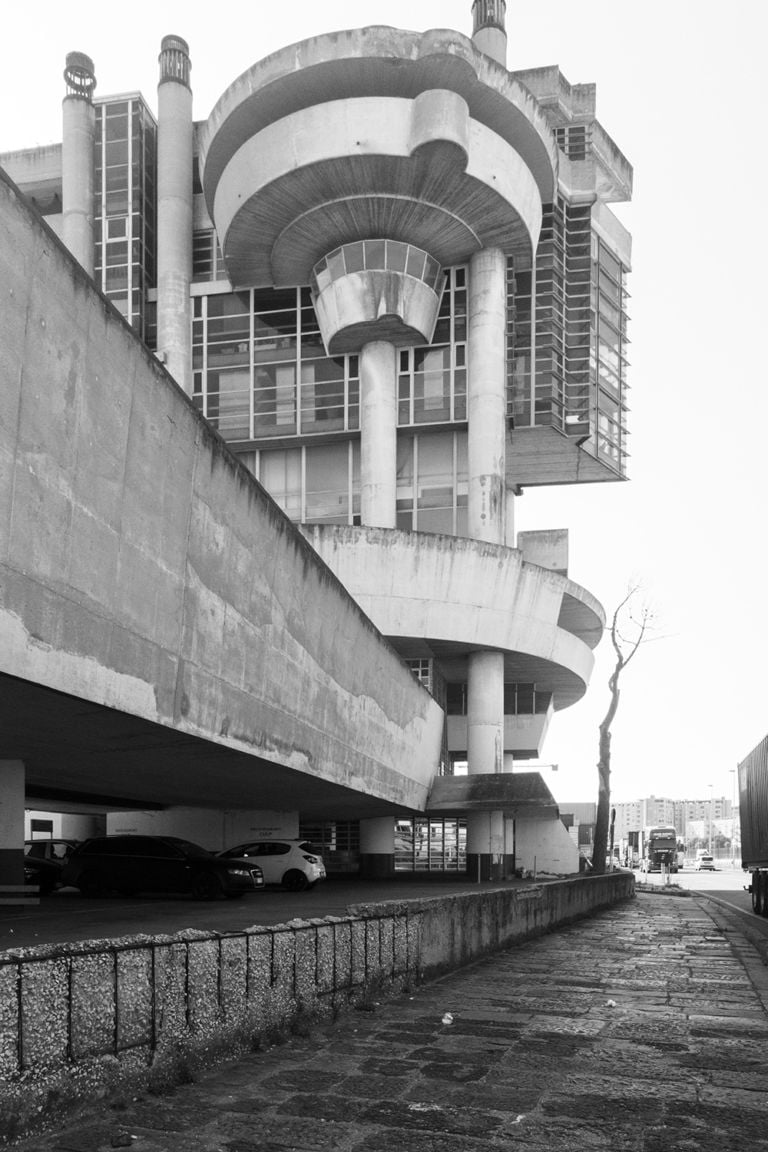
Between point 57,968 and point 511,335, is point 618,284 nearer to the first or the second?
point 511,335

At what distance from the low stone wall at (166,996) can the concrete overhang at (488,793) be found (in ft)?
90.7

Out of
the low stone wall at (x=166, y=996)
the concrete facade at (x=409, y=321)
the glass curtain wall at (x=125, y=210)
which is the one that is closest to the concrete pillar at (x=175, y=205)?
the concrete facade at (x=409, y=321)

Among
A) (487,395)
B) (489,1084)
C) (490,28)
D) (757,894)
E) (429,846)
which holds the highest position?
(490,28)

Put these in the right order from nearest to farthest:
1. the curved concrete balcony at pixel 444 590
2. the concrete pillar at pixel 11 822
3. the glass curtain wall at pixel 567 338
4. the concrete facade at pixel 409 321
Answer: the concrete pillar at pixel 11 822, the curved concrete balcony at pixel 444 590, the concrete facade at pixel 409 321, the glass curtain wall at pixel 567 338

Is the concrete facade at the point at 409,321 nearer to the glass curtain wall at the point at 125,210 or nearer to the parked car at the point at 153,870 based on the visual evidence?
the glass curtain wall at the point at 125,210

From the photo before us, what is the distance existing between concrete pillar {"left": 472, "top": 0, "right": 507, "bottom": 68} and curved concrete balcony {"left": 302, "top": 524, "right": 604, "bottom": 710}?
24452mm

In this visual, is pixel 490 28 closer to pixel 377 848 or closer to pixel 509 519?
pixel 509 519

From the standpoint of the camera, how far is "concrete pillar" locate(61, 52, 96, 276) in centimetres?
5009

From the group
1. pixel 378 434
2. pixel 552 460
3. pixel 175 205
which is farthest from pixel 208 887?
pixel 175 205

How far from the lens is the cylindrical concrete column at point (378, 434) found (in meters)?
45.3

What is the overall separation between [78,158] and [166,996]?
166 feet

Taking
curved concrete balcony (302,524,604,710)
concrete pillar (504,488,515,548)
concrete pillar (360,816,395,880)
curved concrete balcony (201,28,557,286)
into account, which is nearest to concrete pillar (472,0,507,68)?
curved concrete balcony (201,28,557,286)

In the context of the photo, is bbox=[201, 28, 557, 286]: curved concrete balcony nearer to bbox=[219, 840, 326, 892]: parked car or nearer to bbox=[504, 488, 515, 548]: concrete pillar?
bbox=[504, 488, 515, 548]: concrete pillar

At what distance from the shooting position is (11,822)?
1750 cm
